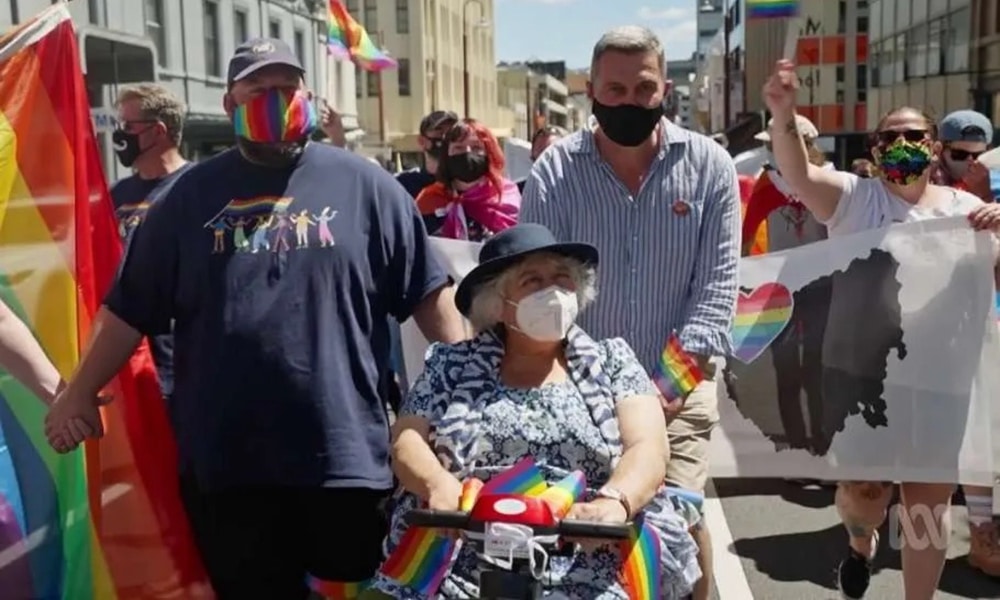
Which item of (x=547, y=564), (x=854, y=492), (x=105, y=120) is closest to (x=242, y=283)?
(x=547, y=564)

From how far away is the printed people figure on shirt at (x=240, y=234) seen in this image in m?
3.23

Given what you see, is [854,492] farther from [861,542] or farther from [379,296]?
[379,296]

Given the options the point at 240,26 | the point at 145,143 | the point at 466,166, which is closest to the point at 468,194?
the point at 466,166

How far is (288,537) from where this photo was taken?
11.1ft

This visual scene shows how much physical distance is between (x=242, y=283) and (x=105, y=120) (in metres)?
5.46

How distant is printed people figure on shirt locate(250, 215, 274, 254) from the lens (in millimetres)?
3227

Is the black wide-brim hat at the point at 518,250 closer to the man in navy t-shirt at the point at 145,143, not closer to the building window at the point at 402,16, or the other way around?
the man in navy t-shirt at the point at 145,143

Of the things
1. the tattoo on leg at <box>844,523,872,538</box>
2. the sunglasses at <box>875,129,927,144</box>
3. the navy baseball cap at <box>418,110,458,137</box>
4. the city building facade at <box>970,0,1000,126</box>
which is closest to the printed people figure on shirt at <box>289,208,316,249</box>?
the sunglasses at <box>875,129,927,144</box>

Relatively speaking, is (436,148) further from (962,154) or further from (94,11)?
(94,11)

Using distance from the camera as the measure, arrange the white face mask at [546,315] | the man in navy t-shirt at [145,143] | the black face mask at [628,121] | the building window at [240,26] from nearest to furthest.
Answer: the white face mask at [546,315], the black face mask at [628,121], the man in navy t-shirt at [145,143], the building window at [240,26]

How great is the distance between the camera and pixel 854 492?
4676 millimetres

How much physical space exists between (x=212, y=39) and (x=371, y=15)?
35.9 m

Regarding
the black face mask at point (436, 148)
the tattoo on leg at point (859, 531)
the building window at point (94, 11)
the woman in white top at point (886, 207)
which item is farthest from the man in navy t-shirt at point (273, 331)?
the building window at point (94, 11)

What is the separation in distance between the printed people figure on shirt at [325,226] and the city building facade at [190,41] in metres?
11.7
